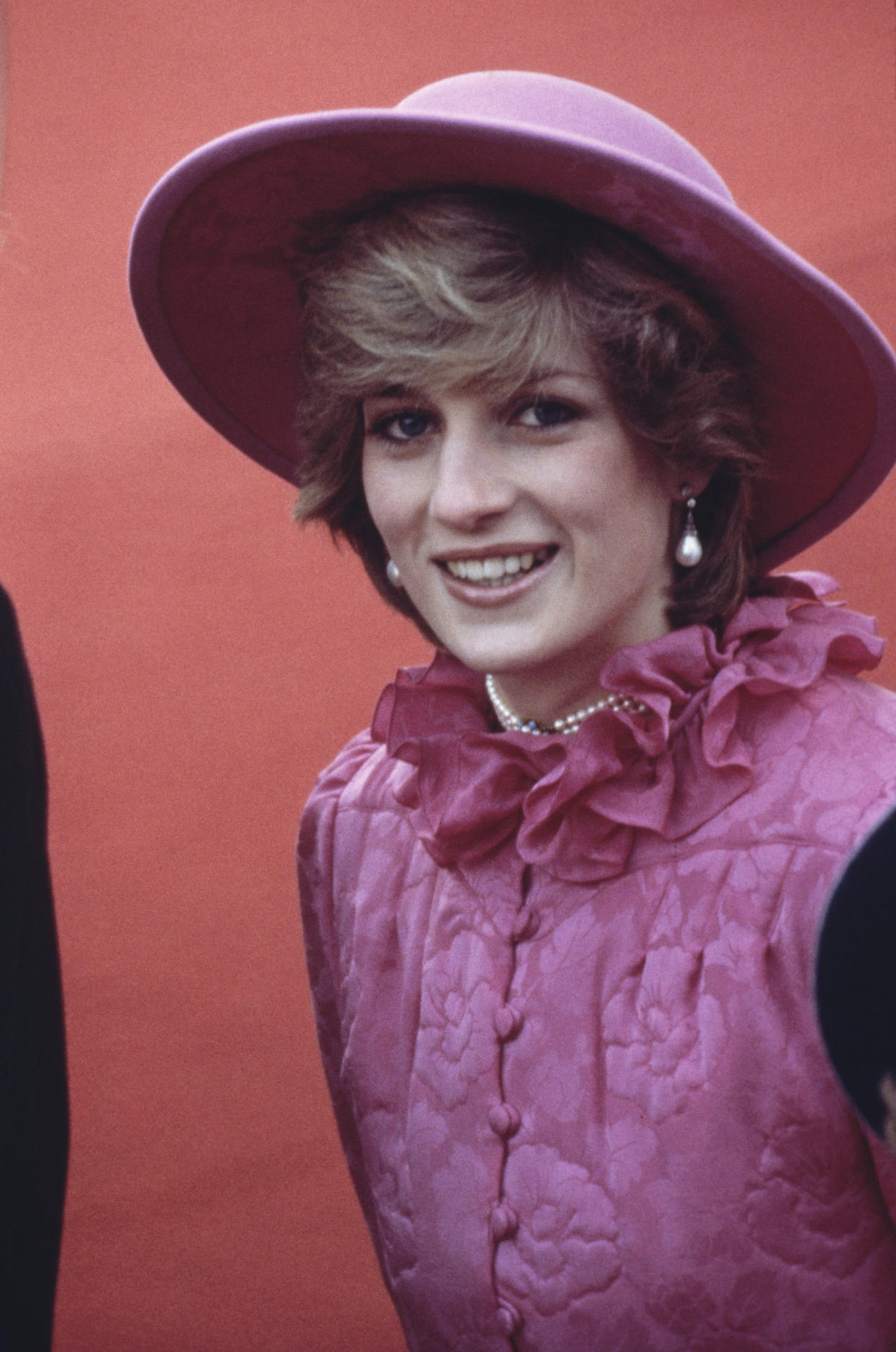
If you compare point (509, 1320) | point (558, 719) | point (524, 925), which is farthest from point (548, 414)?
point (509, 1320)

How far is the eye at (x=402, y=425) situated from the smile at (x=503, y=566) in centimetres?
13

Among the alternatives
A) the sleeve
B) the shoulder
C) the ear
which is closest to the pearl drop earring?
the ear

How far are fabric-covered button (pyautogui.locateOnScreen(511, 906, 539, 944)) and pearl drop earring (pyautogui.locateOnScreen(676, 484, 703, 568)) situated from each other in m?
0.35

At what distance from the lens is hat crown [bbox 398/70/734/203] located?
117 centimetres

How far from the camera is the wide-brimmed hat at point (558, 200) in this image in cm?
113

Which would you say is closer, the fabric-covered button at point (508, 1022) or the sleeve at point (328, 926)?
the fabric-covered button at point (508, 1022)

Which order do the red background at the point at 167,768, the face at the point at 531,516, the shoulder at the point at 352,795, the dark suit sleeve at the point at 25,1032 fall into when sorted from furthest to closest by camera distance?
the red background at the point at 167,768
the shoulder at the point at 352,795
the face at the point at 531,516
the dark suit sleeve at the point at 25,1032

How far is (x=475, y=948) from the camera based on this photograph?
1299 millimetres

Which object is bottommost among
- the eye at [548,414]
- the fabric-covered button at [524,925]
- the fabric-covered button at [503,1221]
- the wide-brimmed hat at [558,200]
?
the fabric-covered button at [503,1221]

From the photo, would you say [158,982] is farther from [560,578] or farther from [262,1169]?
[560,578]

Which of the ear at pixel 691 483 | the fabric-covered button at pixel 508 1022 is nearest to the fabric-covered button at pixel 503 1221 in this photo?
the fabric-covered button at pixel 508 1022

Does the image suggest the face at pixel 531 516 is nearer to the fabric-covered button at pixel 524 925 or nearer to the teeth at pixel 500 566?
the teeth at pixel 500 566

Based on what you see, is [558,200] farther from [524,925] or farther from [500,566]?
[524,925]

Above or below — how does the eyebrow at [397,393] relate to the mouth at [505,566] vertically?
above
